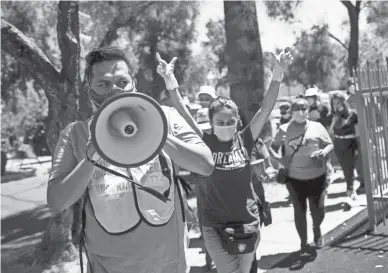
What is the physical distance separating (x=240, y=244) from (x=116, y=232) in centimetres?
195

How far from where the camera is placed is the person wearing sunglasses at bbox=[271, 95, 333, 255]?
5645mm

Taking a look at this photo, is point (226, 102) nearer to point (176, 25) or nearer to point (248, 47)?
point (248, 47)

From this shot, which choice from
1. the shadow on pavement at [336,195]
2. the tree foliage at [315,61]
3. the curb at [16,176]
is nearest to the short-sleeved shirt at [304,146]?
the shadow on pavement at [336,195]

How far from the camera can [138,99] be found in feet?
5.71

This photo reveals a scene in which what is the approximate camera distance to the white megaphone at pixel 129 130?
1724 millimetres

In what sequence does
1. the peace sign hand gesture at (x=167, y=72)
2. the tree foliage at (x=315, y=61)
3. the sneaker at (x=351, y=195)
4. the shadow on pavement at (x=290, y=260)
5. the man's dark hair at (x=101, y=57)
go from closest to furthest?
the man's dark hair at (x=101, y=57) → the peace sign hand gesture at (x=167, y=72) → the shadow on pavement at (x=290, y=260) → the sneaker at (x=351, y=195) → the tree foliage at (x=315, y=61)

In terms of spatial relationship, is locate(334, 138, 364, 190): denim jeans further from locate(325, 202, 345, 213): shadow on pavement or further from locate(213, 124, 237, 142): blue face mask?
locate(213, 124, 237, 142): blue face mask

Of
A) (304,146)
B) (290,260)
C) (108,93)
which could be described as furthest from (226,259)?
(108,93)

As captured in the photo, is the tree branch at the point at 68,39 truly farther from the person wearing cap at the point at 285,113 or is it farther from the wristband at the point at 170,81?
the person wearing cap at the point at 285,113

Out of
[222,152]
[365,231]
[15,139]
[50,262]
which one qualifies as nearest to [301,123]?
[365,231]

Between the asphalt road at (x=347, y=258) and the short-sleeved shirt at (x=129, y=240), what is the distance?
3.41 m

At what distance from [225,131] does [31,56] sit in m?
3.09

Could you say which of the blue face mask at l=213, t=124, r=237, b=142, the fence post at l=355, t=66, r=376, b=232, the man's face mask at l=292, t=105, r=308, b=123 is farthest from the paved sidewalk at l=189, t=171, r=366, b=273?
the blue face mask at l=213, t=124, r=237, b=142

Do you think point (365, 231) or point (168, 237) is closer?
point (168, 237)
